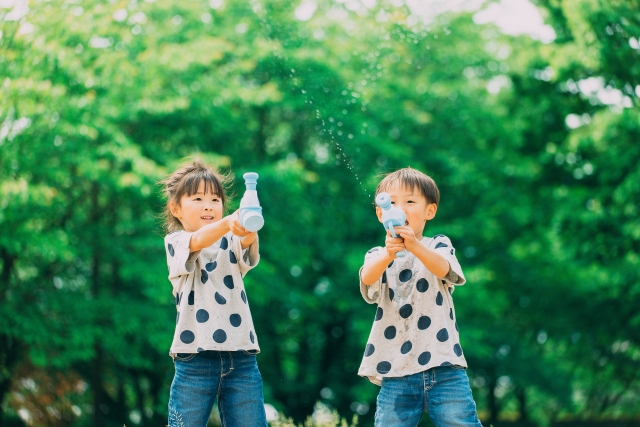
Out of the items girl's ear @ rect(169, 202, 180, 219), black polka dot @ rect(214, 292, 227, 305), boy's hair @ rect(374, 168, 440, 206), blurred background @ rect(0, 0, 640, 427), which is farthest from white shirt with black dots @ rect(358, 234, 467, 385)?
blurred background @ rect(0, 0, 640, 427)

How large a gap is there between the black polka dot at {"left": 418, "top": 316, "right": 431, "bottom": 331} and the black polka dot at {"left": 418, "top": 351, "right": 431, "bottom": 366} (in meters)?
0.10

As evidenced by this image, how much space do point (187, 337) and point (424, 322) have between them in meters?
0.95

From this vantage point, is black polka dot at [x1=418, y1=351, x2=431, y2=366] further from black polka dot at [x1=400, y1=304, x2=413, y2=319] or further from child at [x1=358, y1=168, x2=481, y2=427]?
black polka dot at [x1=400, y1=304, x2=413, y2=319]

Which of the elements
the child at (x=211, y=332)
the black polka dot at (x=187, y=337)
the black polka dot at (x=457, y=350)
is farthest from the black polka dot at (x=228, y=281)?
the black polka dot at (x=457, y=350)

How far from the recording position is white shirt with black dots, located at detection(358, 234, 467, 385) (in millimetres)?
3070

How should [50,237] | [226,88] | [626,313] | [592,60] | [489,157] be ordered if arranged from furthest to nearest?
[489,157] < [626,313] < [226,88] < [592,60] < [50,237]

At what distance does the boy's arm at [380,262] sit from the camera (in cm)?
287

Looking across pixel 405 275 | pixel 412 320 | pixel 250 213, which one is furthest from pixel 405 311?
pixel 250 213

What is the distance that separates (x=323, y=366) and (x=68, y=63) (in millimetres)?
7029

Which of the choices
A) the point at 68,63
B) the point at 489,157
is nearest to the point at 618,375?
the point at 489,157

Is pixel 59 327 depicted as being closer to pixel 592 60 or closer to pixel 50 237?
pixel 50 237

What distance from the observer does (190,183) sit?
340 centimetres

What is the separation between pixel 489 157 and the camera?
1348 centimetres

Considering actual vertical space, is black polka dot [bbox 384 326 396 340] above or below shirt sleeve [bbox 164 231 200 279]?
below
